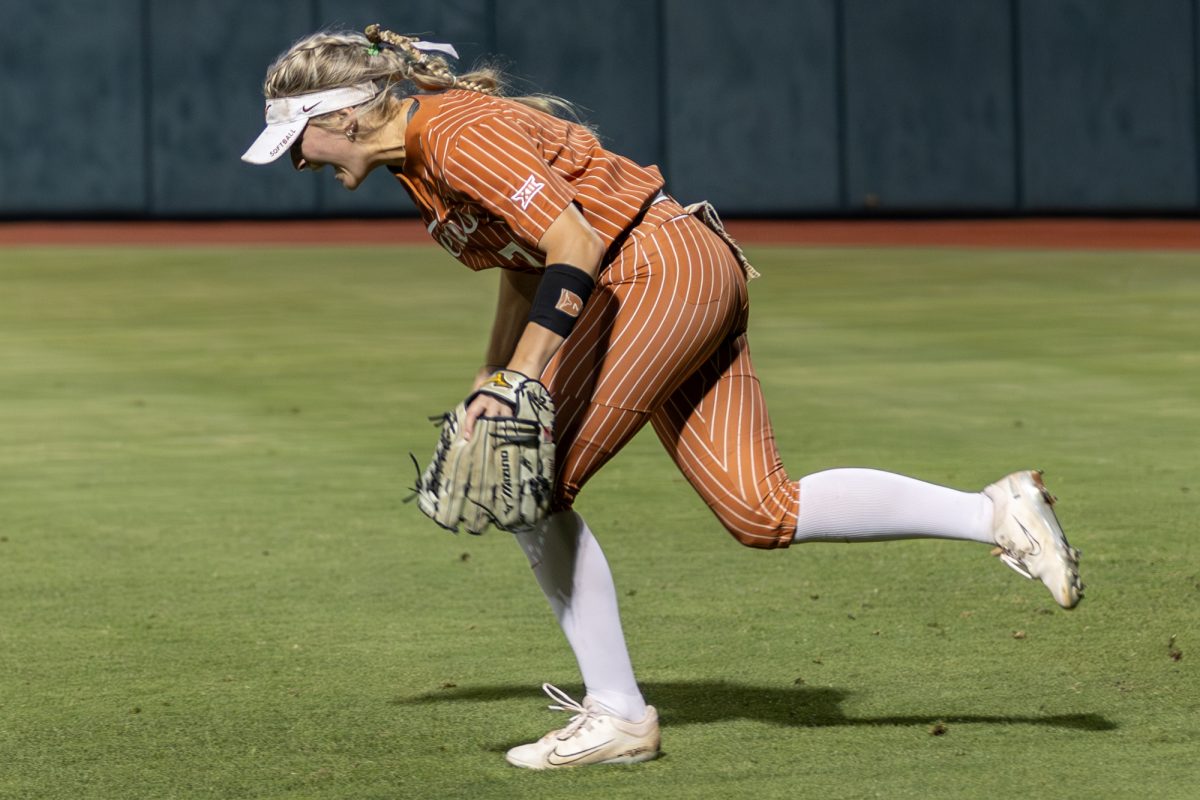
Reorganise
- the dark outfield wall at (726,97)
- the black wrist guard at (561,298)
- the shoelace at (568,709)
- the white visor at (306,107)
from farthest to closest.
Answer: the dark outfield wall at (726,97) → the shoelace at (568,709) → the white visor at (306,107) → the black wrist guard at (561,298)

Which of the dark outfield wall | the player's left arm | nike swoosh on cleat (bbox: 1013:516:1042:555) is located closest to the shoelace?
the player's left arm

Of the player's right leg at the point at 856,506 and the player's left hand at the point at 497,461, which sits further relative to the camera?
the player's right leg at the point at 856,506

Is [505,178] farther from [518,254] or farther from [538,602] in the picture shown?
[538,602]

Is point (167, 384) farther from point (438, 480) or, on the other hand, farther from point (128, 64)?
point (128, 64)

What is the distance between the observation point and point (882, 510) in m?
4.11

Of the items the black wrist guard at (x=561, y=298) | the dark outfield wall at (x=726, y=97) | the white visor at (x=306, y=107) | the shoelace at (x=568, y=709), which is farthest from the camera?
the dark outfield wall at (x=726, y=97)

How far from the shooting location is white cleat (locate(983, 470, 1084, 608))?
4020 mm

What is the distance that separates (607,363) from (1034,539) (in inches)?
39.6

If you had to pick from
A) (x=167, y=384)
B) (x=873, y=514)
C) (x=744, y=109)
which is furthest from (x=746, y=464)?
(x=744, y=109)

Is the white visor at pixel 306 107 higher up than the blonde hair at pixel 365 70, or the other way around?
the blonde hair at pixel 365 70

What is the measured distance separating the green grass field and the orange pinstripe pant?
59cm

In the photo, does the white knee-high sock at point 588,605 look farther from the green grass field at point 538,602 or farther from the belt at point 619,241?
the belt at point 619,241

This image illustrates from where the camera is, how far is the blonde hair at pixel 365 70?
397cm

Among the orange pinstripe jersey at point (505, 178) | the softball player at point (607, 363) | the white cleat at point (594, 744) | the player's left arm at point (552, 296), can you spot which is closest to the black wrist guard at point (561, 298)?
the player's left arm at point (552, 296)
